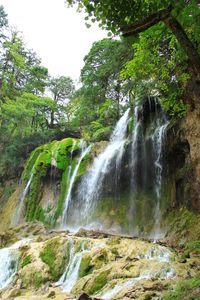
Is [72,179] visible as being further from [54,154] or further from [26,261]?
[26,261]

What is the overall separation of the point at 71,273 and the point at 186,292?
12.1 ft

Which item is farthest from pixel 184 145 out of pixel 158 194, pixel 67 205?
pixel 67 205

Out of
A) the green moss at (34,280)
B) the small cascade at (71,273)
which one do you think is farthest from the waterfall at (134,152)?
the green moss at (34,280)

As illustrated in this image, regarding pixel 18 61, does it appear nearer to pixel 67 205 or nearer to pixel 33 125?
pixel 33 125

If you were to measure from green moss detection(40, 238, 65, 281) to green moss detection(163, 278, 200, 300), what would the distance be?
3.80 meters

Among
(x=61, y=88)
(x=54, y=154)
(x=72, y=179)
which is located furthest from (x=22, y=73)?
(x=72, y=179)

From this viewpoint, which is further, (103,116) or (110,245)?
(103,116)

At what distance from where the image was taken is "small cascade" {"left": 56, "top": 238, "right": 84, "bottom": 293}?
18.5ft

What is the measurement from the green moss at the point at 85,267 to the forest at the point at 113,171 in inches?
1.0

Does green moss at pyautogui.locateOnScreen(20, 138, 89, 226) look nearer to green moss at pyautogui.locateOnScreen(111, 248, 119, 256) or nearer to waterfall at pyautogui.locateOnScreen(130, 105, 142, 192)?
waterfall at pyautogui.locateOnScreen(130, 105, 142, 192)

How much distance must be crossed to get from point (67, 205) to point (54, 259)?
7.49 meters

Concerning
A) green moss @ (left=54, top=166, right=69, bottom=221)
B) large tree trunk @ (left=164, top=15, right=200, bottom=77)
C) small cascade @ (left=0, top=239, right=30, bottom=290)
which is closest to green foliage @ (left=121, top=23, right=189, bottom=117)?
large tree trunk @ (left=164, top=15, right=200, bottom=77)

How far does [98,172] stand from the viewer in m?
13.6

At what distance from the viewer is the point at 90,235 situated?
9.04 metres
